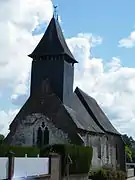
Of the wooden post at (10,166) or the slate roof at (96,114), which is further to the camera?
the slate roof at (96,114)

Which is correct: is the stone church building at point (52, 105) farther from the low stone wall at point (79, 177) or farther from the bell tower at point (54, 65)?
the low stone wall at point (79, 177)

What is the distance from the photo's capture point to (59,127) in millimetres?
43500

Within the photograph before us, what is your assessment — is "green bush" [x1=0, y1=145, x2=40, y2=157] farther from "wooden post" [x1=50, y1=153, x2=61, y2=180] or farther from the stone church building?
the stone church building

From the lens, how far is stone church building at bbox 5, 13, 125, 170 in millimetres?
43469

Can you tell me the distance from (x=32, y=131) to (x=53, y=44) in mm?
9705

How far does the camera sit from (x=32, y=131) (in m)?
44.5

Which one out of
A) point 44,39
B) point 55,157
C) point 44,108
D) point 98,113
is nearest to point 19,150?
point 55,157

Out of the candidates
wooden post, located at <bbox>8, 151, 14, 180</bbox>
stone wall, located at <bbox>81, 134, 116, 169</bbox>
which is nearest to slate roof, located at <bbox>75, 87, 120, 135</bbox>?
stone wall, located at <bbox>81, 134, 116, 169</bbox>

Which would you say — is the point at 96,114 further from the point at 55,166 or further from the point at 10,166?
the point at 10,166

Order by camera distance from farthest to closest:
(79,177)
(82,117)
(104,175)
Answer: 1. (82,117)
2. (104,175)
3. (79,177)

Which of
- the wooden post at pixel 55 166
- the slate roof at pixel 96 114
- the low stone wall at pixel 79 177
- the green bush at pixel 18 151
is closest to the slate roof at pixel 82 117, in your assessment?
the slate roof at pixel 96 114

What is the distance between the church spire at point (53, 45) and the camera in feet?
149

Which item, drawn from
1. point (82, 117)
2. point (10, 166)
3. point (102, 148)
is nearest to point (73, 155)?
point (82, 117)

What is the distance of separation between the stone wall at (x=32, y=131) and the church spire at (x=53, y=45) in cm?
668
